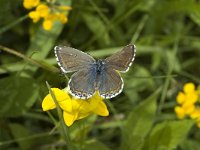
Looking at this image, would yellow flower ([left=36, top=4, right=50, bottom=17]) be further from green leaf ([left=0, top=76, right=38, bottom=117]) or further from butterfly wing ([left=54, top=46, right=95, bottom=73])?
butterfly wing ([left=54, top=46, right=95, bottom=73])

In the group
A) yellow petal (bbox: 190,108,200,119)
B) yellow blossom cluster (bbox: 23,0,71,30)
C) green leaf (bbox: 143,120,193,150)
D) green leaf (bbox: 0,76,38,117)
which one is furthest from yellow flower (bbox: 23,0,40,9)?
yellow petal (bbox: 190,108,200,119)

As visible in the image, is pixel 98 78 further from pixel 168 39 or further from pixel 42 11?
pixel 168 39

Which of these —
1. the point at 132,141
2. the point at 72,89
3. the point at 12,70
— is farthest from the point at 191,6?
the point at 72,89

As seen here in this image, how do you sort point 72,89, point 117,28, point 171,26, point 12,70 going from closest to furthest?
point 72,89, point 12,70, point 117,28, point 171,26

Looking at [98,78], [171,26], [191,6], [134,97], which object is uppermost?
[98,78]

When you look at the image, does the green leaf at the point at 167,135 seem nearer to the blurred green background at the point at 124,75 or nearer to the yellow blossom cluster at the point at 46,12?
the blurred green background at the point at 124,75

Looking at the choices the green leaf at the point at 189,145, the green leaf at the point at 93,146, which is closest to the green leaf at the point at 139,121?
the green leaf at the point at 93,146
